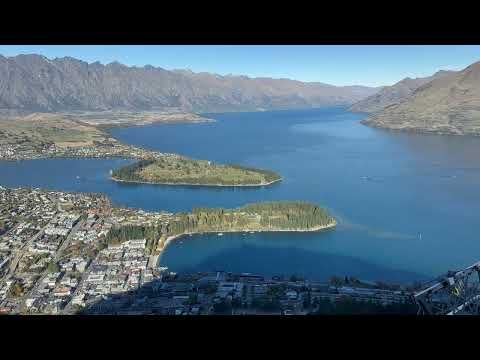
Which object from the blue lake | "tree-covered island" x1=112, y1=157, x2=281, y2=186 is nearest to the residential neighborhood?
the blue lake

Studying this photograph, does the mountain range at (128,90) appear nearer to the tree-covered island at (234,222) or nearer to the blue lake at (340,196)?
the blue lake at (340,196)

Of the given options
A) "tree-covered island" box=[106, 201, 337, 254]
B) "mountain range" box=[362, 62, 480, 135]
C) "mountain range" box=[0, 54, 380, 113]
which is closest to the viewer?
"tree-covered island" box=[106, 201, 337, 254]

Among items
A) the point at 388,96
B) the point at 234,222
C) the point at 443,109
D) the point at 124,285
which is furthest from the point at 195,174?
the point at 388,96

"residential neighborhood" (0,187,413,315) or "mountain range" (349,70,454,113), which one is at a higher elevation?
"mountain range" (349,70,454,113)

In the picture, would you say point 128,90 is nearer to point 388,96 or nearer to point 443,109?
point 388,96

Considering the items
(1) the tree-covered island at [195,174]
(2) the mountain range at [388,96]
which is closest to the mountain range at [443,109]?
(2) the mountain range at [388,96]

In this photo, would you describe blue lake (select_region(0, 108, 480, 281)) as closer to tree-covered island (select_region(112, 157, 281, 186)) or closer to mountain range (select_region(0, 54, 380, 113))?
tree-covered island (select_region(112, 157, 281, 186))

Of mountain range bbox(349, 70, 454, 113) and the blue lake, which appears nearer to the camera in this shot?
the blue lake
